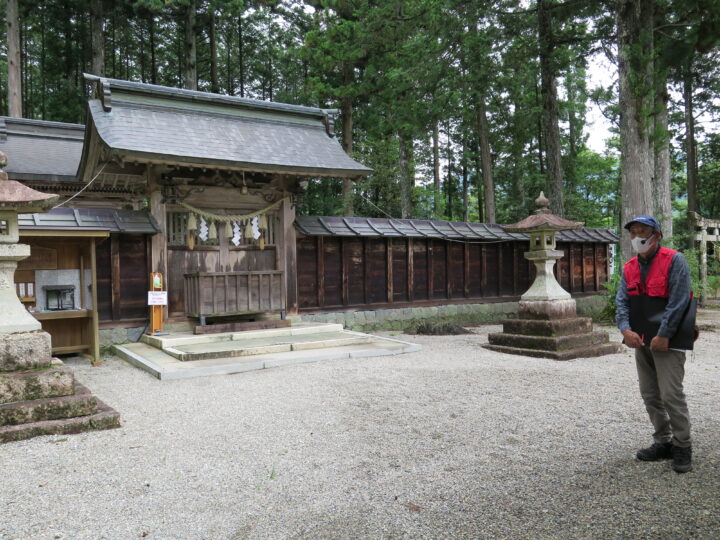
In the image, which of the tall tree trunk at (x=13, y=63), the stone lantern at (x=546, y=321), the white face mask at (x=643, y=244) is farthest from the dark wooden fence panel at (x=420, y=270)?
the tall tree trunk at (x=13, y=63)

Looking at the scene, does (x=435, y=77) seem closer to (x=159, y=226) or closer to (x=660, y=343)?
(x=159, y=226)

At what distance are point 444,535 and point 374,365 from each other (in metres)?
4.62

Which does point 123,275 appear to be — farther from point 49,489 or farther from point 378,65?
point 378,65

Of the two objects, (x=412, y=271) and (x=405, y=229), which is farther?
(x=412, y=271)

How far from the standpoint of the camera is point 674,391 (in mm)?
3240

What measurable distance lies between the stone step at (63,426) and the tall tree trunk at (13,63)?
45.5 feet

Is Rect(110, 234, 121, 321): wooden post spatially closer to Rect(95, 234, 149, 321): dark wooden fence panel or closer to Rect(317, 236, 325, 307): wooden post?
Rect(95, 234, 149, 321): dark wooden fence panel

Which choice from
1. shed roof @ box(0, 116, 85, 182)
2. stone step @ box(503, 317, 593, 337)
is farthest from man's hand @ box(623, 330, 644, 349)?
shed roof @ box(0, 116, 85, 182)

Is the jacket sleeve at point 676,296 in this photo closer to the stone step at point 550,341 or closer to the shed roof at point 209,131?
the stone step at point 550,341

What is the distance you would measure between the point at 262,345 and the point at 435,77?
32.9ft

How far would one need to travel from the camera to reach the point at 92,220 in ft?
27.6

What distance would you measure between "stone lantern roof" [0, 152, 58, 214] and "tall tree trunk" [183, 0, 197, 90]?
49.2 feet

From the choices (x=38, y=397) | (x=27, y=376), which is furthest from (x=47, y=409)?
(x=27, y=376)

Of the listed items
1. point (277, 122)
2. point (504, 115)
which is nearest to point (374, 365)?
point (277, 122)
